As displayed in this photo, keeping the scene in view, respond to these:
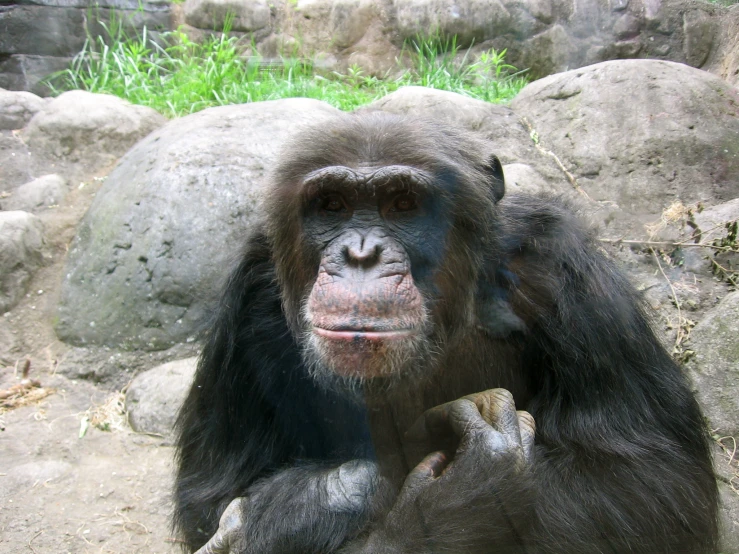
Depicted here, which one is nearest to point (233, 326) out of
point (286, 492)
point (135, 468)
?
point (286, 492)

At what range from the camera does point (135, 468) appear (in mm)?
4805

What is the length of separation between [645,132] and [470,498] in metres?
4.58

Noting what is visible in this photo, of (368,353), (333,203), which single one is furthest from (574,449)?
(333,203)

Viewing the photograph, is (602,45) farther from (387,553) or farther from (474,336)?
(387,553)

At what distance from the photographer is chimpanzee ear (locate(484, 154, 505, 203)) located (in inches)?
126

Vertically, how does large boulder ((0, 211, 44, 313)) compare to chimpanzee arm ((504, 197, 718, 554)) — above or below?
below

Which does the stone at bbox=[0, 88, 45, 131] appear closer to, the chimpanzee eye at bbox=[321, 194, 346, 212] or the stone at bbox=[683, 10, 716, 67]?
the chimpanzee eye at bbox=[321, 194, 346, 212]

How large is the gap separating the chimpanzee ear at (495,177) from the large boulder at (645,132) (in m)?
2.87

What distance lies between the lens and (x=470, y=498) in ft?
8.06

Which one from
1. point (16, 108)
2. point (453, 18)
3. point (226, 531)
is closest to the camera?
point (226, 531)

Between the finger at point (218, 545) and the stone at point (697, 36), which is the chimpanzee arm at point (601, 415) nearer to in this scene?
the finger at point (218, 545)

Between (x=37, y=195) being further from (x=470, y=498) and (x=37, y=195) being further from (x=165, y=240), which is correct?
(x=470, y=498)

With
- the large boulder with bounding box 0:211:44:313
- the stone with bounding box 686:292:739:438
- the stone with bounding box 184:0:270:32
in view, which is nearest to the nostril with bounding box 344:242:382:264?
the stone with bounding box 686:292:739:438

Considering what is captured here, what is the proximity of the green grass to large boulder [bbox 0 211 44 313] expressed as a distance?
2053 mm
